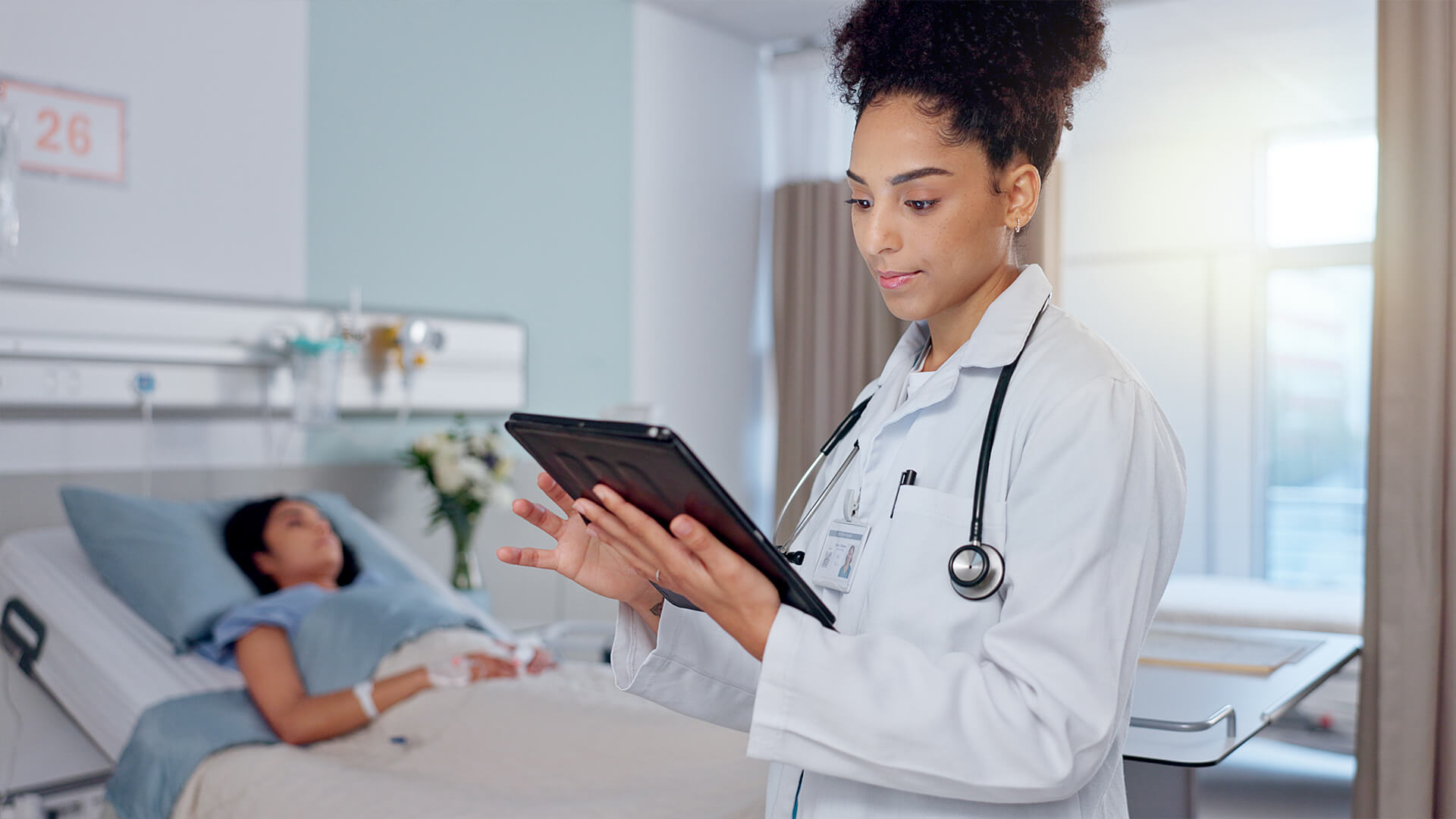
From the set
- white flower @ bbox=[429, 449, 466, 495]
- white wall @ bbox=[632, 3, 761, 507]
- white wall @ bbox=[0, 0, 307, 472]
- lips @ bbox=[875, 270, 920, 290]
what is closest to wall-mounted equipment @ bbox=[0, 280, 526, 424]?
white wall @ bbox=[0, 0, 307, 472]

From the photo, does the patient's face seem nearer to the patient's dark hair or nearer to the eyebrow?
the patient's dark hair

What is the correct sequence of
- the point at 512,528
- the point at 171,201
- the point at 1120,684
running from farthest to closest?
the point at 512,528
the point at 171,201
the point at 1120,684

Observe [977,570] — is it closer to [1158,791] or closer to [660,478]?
[660,478]

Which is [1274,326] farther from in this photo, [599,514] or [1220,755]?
[599,514]

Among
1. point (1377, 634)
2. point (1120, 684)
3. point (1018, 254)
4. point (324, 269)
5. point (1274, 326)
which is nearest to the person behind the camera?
point (1120, 684)

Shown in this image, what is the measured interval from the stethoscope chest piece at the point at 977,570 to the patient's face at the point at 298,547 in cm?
185

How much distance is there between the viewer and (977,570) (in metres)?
0.86

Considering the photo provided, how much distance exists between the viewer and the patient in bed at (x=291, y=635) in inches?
79.7

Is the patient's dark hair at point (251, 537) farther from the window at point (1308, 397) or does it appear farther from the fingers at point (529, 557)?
the window at point (1308, 397)

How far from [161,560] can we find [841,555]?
168cm

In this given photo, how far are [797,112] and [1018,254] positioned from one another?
3279 mm

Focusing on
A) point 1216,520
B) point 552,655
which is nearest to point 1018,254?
point 552,655

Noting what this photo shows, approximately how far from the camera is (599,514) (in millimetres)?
880

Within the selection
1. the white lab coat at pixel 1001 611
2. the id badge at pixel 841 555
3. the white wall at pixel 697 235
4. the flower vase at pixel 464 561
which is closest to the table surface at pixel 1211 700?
the white lab coat at pixel 1001 611
